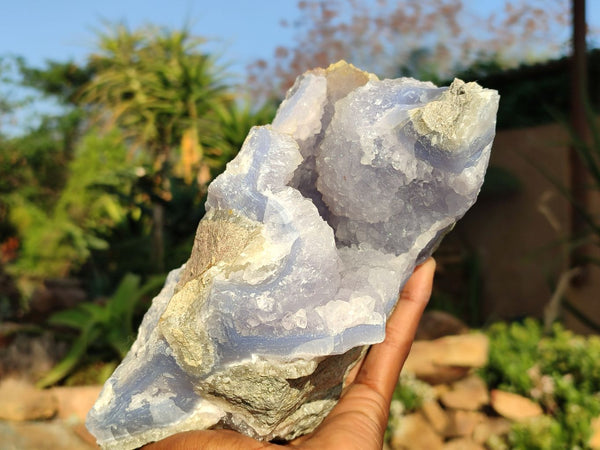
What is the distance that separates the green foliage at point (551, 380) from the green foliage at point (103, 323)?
1975 millimetres

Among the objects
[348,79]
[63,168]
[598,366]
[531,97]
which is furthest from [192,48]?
[348,79]

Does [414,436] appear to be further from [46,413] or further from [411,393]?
[46,413]

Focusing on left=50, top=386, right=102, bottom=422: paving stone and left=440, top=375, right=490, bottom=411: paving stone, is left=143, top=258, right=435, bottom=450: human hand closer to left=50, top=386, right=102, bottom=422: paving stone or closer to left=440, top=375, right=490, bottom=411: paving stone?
left=440, top=375, right=490, bottom=411: paving stone

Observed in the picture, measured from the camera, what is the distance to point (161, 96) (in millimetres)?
7840

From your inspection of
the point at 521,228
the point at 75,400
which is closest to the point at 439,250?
the point at 521,228

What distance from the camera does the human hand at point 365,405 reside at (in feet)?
3.18

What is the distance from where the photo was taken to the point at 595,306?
438 cm

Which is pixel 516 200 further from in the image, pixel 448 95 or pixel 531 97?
pixel 448 95

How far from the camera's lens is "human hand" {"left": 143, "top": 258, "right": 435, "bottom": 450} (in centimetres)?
97

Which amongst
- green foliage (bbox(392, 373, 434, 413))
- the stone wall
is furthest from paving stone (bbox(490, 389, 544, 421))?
the stone wall

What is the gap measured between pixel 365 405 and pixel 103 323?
239cm

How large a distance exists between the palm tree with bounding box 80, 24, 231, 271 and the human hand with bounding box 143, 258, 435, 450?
5601mm

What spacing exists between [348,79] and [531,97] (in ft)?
16.7

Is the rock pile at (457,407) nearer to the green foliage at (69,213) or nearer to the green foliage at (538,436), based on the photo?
the green foliage at (538,436)
